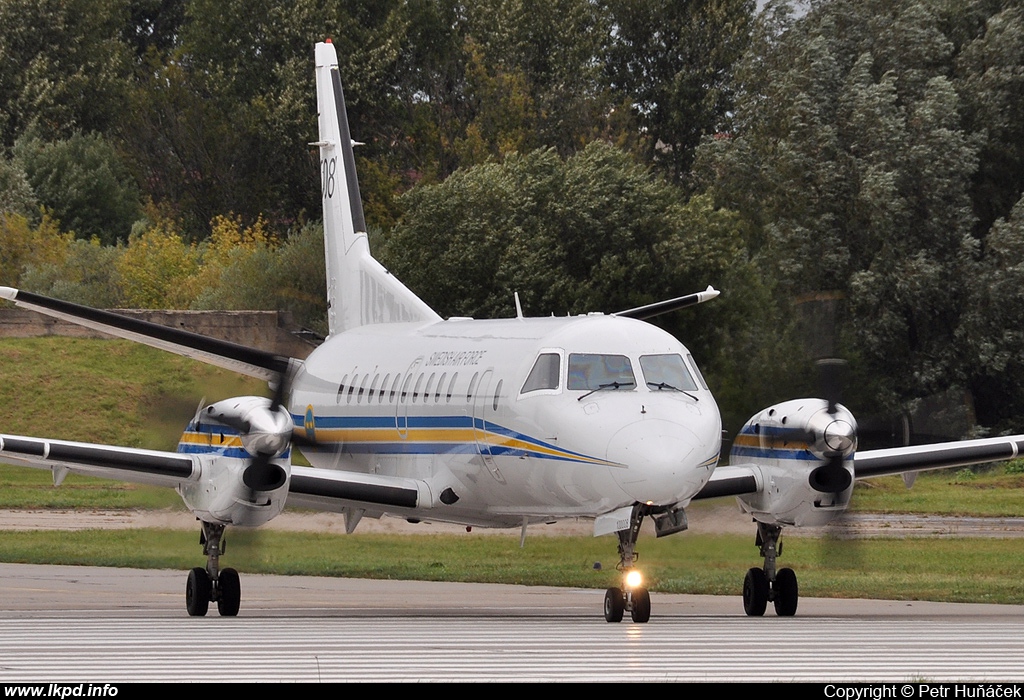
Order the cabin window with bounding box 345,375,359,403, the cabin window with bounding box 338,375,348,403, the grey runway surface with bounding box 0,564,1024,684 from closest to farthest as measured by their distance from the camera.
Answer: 1. the grey runway surface with bounding box 0,564,1024,684
2. the cabin window with bounding box 345,375,359,403
3. the cabin window with bounding box 338,375,348,403

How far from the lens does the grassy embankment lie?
67.7ft

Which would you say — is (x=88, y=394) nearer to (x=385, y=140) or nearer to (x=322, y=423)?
(x=322, y=423)

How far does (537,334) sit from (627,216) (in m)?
26.2

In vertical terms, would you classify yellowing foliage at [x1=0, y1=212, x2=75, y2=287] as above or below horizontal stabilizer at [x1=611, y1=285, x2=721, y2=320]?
above

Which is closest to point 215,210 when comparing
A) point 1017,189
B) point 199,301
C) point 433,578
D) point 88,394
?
point 199,301

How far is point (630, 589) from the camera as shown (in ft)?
47.6

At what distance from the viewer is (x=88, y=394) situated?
137 feet

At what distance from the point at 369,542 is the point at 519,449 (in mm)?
14148

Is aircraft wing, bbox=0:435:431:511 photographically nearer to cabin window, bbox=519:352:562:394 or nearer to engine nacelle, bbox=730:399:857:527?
cabin window, bbox=519:352:562:394

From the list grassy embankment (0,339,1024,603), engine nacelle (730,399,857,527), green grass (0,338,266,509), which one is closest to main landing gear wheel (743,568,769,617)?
engine nacelle (730,399,857,527)

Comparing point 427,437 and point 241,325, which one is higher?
point 241,325

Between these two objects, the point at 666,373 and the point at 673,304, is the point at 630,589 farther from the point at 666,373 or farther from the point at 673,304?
the point at 673,304

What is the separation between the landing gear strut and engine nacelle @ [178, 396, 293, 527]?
11.1ft

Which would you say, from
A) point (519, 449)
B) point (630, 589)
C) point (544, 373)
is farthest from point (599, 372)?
point (630, 589)
